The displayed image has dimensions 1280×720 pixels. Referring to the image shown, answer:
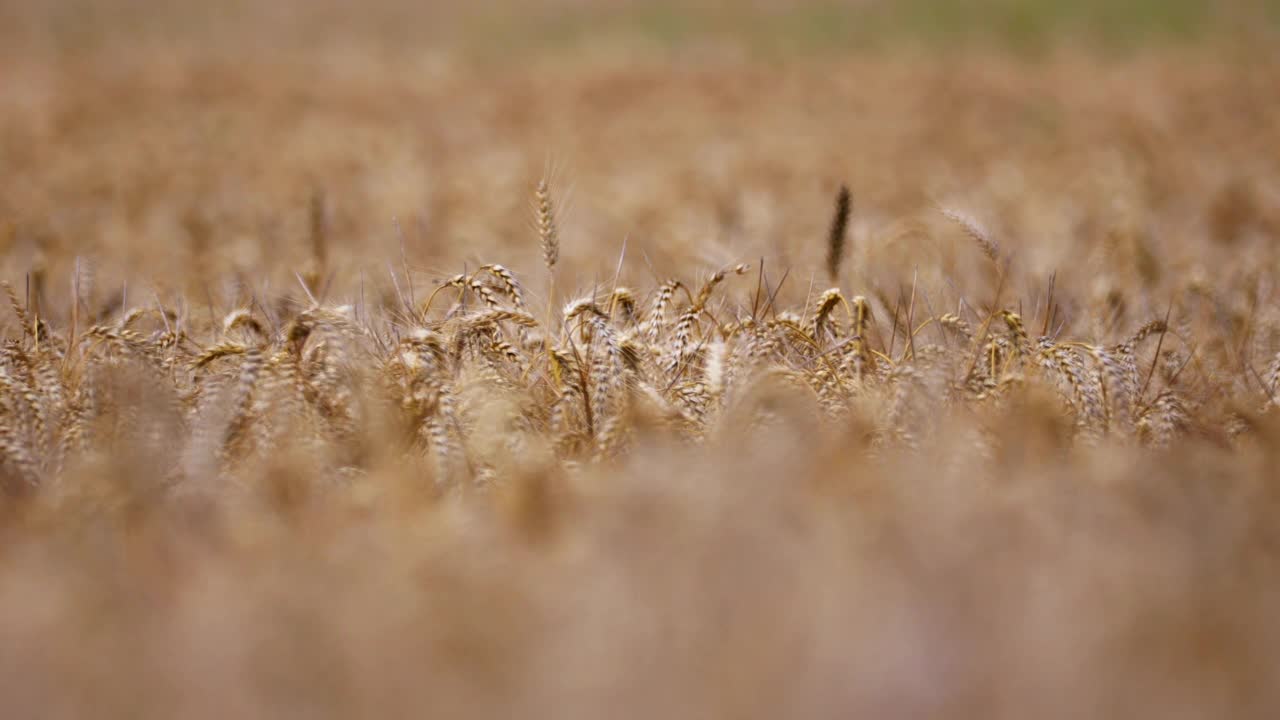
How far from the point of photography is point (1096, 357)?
207cm

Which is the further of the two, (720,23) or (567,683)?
(720,23)

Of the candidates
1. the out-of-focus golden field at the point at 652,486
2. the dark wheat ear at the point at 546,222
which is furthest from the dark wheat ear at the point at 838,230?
the dark wheat ear at the point at 546,222

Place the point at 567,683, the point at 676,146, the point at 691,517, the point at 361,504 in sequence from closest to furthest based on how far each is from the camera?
the point at 567,683, the point at 691,517, the point at 361,504, the point at 676,146

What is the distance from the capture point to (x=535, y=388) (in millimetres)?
2391

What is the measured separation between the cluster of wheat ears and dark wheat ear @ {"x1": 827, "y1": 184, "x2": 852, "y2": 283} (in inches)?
0.7

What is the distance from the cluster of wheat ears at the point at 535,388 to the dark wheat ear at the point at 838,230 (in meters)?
0.02

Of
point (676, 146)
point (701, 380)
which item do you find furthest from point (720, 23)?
point (701, 380)

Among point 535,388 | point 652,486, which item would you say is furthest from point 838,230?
point 652,486

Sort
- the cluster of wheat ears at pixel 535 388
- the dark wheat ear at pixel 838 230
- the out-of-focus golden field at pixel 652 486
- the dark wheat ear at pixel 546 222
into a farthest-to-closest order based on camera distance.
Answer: the dark wheat ear at pixel 838 230 < the dark wheat ear at pixel 546 222 < the cluster of wheat ears at pixel 535 388 < the out-of-focus golden field at pixel 652 486

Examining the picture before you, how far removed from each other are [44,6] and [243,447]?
64.1 feet

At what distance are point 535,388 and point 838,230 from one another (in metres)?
1.02

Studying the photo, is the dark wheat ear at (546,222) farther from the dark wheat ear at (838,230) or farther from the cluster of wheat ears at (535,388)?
the dark wheat ear at (838,230)

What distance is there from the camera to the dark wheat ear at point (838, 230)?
8.54 ft

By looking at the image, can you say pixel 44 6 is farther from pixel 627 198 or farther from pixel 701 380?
pixel 701 380
